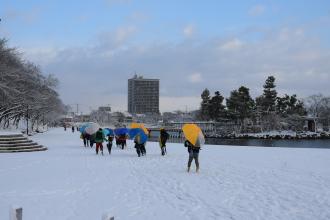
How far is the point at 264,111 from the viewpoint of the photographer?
100 metres

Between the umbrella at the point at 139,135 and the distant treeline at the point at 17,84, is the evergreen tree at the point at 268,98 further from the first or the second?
the umbrella at the point at 139,135

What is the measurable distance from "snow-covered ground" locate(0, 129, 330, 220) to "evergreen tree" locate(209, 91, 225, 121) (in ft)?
281

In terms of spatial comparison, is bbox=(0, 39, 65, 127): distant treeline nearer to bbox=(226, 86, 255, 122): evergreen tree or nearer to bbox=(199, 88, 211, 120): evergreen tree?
bbox=(226, 86, 255, 122): evergreen tree

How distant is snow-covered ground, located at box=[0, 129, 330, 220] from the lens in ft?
24.9

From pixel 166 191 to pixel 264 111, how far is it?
94475 millimetres

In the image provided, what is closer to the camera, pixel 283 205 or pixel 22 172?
pixel 283 205

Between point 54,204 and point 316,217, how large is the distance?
18.3 feet

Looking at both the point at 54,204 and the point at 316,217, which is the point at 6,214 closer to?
the point at 54,204

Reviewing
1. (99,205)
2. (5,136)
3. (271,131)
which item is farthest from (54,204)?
(271,131)

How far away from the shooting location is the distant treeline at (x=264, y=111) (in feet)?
310

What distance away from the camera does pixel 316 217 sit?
7.14 meters

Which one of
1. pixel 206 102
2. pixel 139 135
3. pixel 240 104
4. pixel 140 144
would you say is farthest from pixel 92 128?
pixel 206 102

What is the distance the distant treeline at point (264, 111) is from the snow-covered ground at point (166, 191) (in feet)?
263

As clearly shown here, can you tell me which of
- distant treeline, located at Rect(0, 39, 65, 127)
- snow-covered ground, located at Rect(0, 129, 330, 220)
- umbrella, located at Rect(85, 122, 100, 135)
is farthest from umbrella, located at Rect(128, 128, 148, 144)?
distant treeline, located at Rect(0, 39, 65, 127)
